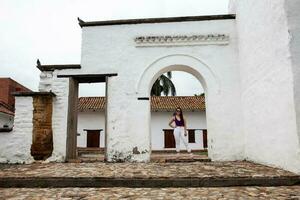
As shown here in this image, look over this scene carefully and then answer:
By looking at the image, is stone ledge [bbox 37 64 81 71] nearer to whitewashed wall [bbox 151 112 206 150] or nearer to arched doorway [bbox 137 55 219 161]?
arched doorway [bbox 137 55 219 161]

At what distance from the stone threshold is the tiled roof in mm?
15185

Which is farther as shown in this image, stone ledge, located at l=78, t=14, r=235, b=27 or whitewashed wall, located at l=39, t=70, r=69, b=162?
stone ledge, located at l=78, t=14, r=235, b=27

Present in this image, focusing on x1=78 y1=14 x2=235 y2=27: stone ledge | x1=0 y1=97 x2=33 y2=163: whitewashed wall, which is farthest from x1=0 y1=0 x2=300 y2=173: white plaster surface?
x1=78 y1=14 x2=235 y2=27: stone ledge

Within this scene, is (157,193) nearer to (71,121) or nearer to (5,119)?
(71,121)

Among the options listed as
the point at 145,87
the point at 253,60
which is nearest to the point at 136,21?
the point at 145,87

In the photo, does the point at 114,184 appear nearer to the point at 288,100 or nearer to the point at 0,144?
the point at 288,100

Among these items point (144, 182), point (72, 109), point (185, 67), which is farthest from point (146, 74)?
point (144, 182)

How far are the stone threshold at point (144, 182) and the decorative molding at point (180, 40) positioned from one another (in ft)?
14.7

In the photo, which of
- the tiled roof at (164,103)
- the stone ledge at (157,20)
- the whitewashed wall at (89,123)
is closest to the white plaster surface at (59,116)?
the stone ledge at (157,20)

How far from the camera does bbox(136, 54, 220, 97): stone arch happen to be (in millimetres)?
8023

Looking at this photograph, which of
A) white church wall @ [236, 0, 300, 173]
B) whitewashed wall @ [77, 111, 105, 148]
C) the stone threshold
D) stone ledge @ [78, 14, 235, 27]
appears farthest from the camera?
whitewashed wall @ [77, 111, 105, 148]

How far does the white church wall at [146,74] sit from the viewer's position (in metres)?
7.79

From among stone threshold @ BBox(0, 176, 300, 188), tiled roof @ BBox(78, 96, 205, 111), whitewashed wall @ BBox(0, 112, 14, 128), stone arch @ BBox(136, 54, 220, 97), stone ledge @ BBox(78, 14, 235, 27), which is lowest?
stone threshold @ BBox(0, 176, 300, 188)

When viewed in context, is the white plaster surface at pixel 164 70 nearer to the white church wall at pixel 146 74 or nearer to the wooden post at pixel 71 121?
the white church wall at pixel 146 74
